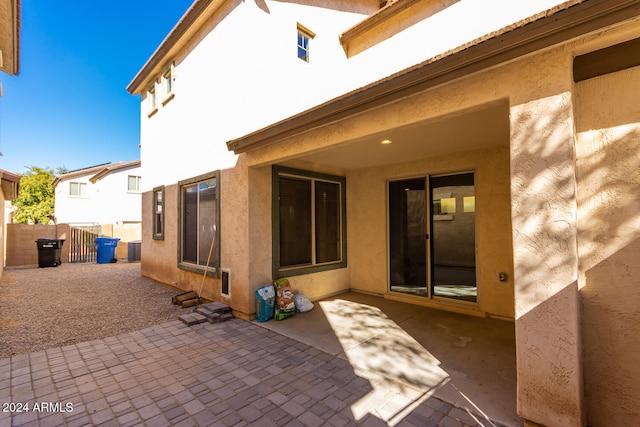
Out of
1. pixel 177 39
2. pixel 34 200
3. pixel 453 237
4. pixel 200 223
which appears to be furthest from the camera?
pixel 34 200

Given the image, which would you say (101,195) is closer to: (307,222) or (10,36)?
(10,36)

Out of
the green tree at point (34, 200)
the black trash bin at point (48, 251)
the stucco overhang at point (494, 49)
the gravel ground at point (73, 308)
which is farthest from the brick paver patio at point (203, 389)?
the green tree at point (34, 200)

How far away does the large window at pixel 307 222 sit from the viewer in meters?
5.56

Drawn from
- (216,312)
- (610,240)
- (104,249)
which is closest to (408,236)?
(610,240)

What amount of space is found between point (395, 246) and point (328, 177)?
2165mm

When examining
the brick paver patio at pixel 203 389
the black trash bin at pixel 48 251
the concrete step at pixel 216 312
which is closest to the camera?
the brick paver patio at pixel 203 389

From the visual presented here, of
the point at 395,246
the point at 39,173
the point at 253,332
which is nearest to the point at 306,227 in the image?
the point at 395,246

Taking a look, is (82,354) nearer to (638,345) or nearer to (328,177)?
(328,177)

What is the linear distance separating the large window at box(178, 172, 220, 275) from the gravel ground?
3.53 feet

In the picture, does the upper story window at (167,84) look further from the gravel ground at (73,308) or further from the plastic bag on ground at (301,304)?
the plastic bag on ground at (301,304)

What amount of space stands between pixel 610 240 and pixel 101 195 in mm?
24696

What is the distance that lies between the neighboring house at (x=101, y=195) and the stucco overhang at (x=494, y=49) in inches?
849

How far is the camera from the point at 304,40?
727 cm

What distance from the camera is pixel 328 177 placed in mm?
6469
